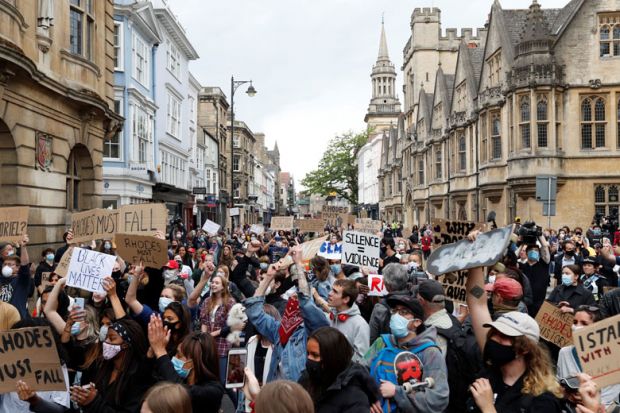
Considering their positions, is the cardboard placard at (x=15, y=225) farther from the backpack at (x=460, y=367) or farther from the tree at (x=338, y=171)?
the tree at (x=338, y=171)

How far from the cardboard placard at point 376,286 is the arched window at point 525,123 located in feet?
80.4

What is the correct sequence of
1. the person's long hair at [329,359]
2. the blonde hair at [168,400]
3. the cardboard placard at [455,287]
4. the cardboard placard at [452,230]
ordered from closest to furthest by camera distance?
1. the blonde hair at [168,400]
2. the person's long hair at [329,359]
3. the cardboard placard at [455,287]
4. the cardboard placard at [452,230]

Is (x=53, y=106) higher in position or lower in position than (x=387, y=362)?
higher

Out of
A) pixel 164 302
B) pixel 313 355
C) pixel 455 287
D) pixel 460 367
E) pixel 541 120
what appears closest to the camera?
pixel 313 355

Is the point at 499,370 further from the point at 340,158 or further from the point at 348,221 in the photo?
the point at 340,158

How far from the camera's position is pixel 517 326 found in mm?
3902

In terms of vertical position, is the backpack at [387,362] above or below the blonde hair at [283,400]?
below

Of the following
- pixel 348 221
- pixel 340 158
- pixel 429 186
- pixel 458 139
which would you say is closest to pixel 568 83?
pixel 458 139

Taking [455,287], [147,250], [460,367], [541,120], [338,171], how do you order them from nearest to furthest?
[460,367] < [455,287] < [147,250] < [541,120] < [338,171]

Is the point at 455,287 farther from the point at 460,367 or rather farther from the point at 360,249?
the point at 360,249

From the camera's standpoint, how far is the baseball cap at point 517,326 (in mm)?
3867

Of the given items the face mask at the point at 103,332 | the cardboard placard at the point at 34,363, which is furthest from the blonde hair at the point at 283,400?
the face mask at the point at 103,332

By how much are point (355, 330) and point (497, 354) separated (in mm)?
1730

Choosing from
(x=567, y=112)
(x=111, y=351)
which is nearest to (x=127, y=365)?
(x=111, y=351)
